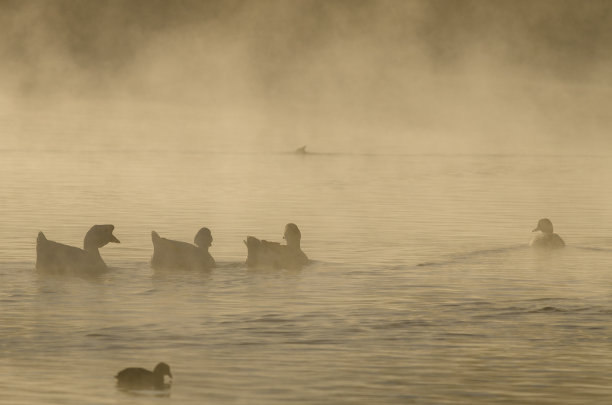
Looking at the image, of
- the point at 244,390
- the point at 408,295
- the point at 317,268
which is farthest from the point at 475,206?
the point at 244,390

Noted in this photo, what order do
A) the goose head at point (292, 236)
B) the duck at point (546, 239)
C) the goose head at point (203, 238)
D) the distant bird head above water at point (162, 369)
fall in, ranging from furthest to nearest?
the duck at point (546, 239) < the goose head at point (292, 236) < the goose head at point (203, 238) < the distant bird head above water at point (162, 369)

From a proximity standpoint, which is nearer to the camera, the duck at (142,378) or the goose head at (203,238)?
the duck at (142,378)

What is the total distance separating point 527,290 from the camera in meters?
23.2

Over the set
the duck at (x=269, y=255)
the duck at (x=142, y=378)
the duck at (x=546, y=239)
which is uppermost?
the duck at (x=546, y=239)

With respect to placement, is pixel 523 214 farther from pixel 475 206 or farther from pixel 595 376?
pixel 595 376

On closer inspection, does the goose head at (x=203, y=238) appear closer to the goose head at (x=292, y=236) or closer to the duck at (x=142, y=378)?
the goose head at (x=292, y=236)

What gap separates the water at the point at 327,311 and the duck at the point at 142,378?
20cm

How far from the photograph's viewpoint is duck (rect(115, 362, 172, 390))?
49.7ft

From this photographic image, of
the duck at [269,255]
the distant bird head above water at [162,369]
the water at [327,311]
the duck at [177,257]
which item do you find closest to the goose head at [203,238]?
the duck at [177,257]

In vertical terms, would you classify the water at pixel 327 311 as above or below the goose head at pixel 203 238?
below

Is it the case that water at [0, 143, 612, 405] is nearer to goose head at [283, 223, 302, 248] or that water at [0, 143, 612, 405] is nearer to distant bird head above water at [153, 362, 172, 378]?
distant bird head above water at [153, 362, 172, 378]

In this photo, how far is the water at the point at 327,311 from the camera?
617 inches

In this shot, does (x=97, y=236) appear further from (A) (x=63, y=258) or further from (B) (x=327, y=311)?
(B) (x=327, y=311)

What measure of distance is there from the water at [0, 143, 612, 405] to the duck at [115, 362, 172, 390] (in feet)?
0.65
